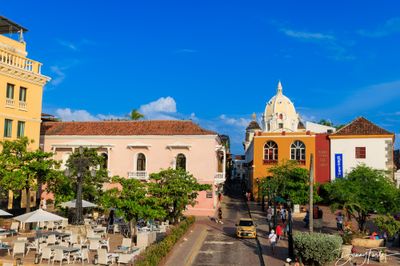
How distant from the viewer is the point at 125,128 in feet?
132

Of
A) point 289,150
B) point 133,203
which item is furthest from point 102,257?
point 289,150

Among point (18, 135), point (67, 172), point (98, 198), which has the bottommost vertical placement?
point (98, 198)

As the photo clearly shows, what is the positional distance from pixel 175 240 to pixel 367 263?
9922 mm

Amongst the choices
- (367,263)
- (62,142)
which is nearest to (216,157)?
(62,142)

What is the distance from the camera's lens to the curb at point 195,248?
765 inches

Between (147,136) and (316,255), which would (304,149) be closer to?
(147,136)

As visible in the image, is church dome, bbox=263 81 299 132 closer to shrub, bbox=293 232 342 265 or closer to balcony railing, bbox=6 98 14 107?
balcony railing, bbox=6 98 14 107

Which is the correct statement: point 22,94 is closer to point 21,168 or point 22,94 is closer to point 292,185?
point 21,168

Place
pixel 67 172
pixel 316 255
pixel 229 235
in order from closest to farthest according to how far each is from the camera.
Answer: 1. pixel 316 255
2. pixel 67 172
3. pixel 229 235

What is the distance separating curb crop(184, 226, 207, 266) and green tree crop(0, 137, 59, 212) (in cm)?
988

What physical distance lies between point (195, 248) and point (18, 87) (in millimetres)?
19264

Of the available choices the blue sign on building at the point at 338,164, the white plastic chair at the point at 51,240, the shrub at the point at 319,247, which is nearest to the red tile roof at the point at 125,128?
the blue sign on building at the point at 338,164

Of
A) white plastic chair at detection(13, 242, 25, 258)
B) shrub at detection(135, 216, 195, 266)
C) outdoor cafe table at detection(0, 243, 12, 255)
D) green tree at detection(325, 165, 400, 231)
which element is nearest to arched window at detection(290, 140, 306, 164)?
green tree at detection(325, 165, 400, 231)

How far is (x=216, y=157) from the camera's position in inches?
1532
